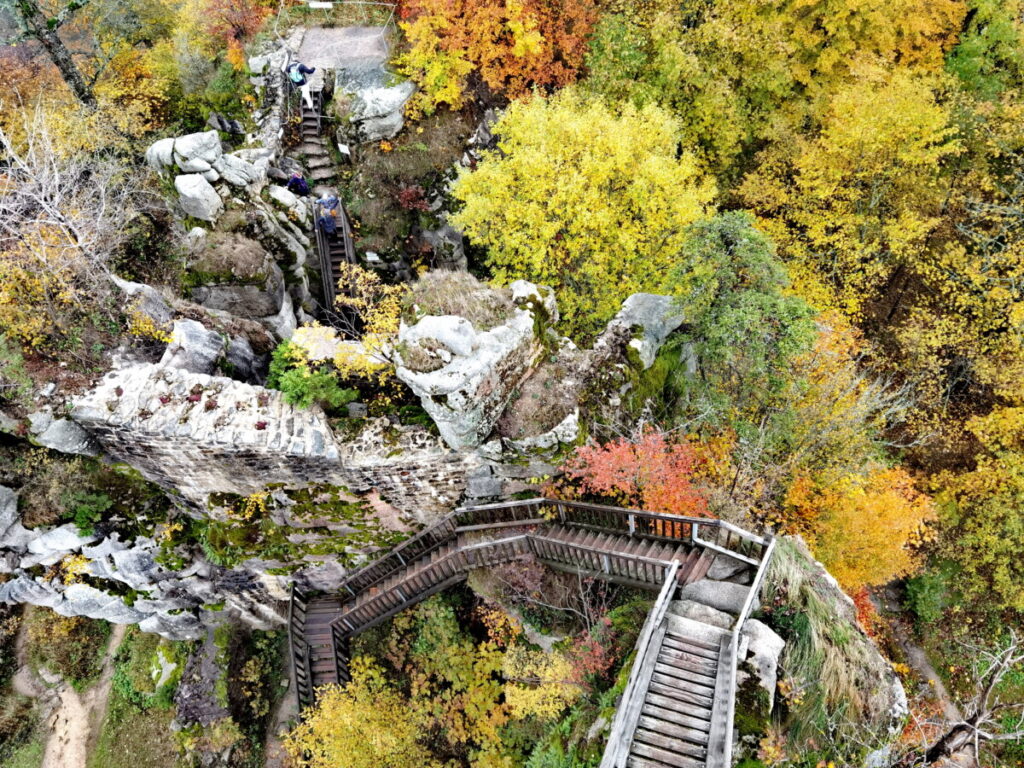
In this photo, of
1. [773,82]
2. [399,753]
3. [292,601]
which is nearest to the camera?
[399,753]

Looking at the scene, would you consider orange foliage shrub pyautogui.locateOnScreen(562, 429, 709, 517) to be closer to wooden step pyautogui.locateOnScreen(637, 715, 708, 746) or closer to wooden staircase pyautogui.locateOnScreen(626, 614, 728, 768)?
wooden staircase pyautogui.locateOnScreen(626, 614, 728, 768)

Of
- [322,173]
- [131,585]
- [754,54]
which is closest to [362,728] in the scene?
[131,585]

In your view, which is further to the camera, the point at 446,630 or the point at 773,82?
the point at 773,82

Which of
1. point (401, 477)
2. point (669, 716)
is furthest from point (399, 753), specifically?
point (669, 716)

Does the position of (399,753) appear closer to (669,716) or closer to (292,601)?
(292,601)

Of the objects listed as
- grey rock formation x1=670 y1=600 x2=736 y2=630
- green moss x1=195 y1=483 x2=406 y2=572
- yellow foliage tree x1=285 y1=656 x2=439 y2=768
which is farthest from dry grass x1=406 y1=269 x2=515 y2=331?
yellow foliage tree x1=285 y1=656 x2=439 y2=768

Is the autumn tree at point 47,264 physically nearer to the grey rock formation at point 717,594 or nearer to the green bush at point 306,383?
the green bush at point 306,383

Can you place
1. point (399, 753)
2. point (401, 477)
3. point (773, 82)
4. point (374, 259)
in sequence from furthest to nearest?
point (374, 259) < point (773, 82) < point (399, 753) < point (401, 477)
